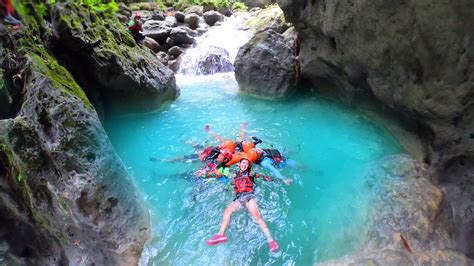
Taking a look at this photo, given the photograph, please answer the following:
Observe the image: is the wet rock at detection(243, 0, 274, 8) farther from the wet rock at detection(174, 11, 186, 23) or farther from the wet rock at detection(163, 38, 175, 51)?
the wet rock at detection(163, 38, 175, 51)

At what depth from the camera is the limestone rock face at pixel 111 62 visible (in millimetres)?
6332

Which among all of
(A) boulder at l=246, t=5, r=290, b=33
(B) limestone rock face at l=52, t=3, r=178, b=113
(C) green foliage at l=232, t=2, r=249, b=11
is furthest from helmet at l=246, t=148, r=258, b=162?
(C) green foliage at l=232, t=2, r=249, b=11

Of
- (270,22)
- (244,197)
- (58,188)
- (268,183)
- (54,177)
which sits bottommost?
(268,183)

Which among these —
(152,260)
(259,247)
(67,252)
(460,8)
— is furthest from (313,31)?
(67,252)

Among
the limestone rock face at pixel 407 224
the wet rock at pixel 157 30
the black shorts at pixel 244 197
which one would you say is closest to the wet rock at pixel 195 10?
the wet rock at pixel 157 30

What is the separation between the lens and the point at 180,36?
544 inches

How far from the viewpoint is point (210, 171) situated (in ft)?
18.3

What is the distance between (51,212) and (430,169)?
5355mm

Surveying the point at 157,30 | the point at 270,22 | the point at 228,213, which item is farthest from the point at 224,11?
the point at 228,213

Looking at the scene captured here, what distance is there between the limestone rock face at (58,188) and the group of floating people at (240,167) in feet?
5.08

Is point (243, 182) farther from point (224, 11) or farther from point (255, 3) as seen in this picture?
point (255, 3)

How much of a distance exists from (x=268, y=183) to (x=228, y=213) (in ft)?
3.83

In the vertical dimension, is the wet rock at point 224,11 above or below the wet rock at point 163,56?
above

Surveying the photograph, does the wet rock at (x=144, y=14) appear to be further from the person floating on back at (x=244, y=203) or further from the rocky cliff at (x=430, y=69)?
the person floating on back at (x=244, y=203)
